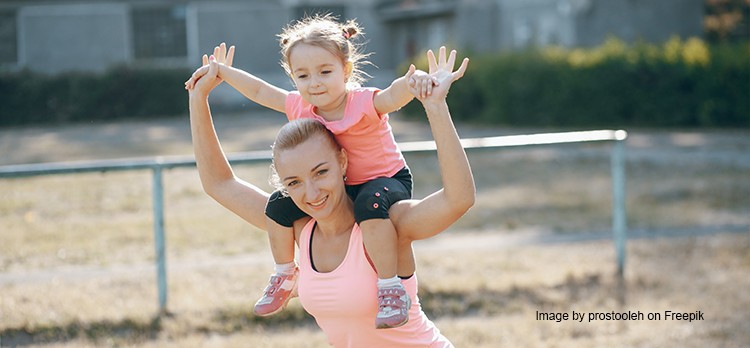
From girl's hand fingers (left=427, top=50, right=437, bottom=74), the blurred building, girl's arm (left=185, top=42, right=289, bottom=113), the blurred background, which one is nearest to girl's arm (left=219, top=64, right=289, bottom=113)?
girl's arm (left=185, top=42, right=289, bottom=113)

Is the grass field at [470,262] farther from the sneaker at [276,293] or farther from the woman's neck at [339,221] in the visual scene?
the woman's neck at [339,221]

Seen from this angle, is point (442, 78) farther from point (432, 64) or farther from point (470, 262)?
point (470, 262)

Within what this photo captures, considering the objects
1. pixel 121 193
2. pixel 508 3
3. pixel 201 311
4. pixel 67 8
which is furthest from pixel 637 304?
pixel 67 8

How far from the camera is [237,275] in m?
8.20

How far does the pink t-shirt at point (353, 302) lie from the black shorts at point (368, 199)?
0.08 meters

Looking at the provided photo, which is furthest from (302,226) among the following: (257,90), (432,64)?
(432,64)

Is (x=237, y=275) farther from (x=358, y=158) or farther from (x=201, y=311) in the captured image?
(x=358, y=158)

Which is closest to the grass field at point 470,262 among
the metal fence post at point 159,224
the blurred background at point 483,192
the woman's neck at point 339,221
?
the blurred background at point 483,192

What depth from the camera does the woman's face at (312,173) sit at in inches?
113

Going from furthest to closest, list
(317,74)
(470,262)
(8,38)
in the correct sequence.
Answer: (8,38) → (470,262) → (317,74)

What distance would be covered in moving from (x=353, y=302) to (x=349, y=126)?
0.55 m

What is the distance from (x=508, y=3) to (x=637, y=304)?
92.2ft

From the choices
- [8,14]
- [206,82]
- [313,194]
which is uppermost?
[8,14]

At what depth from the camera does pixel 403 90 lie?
282 centimetres
